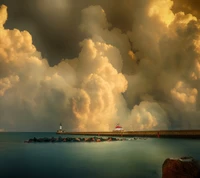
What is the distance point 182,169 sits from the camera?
20.5ft

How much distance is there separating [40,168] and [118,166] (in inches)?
167

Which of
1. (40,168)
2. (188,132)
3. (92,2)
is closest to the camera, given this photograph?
(40,168)

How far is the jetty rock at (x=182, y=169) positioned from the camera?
20.2 ft

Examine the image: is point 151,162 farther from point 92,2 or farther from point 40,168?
point 92,2

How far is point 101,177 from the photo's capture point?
10.5 meters

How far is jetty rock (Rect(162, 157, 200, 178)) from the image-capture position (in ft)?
20.2

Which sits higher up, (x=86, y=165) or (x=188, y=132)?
(x=188, y=132)

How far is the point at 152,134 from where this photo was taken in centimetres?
3609

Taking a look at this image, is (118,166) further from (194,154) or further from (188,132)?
(188,132)

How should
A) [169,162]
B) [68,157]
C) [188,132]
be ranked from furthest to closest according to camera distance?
[188,132] < [68,157] < [169,162]

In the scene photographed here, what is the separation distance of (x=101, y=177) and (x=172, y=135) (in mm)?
23310

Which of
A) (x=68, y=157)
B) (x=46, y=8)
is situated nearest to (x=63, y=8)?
(x=46, y=8)

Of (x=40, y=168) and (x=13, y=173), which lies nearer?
(x=13, y=173)

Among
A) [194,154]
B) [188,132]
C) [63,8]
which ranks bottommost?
[194,154]
